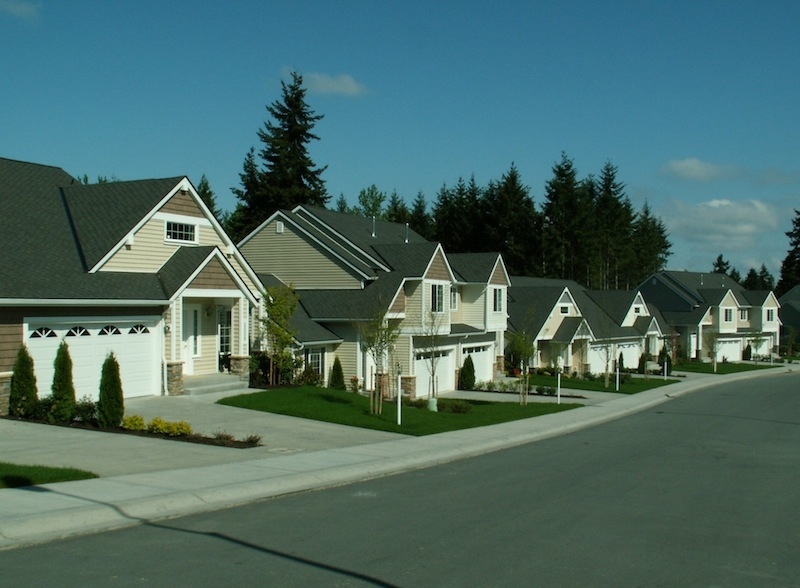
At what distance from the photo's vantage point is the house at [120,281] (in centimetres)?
2161

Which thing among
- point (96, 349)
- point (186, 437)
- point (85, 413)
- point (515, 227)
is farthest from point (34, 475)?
point (515, 227)

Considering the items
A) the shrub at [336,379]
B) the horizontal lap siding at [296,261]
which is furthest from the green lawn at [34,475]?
the horizontal lap siding at [296,261]

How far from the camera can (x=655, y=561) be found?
8938 mm

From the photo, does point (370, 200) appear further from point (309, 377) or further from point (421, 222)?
point (309, 377)

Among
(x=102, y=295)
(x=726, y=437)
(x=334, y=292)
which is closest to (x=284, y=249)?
(x=334, y=292)

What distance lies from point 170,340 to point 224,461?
33.1ft

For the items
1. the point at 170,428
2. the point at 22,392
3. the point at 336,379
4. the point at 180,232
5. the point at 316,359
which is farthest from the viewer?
the point at 316,359

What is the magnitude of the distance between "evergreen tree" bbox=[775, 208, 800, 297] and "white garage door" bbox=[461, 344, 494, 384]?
311ft

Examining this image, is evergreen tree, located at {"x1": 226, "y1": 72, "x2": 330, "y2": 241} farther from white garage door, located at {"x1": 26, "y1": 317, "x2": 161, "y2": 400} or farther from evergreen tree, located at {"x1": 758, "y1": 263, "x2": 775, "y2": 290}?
evergreen tree, located at {"x1": 758, "y1": 263, "x2": 775, "y2": 290}

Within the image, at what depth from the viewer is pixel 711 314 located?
2913 inches

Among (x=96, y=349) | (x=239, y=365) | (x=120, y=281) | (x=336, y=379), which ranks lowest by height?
(x=336, y=379)

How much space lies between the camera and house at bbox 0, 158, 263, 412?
21609 millimetres

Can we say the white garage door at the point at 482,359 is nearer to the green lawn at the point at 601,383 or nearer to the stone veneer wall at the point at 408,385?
the green lawn at the point at 601,383

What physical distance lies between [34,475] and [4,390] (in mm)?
8307
